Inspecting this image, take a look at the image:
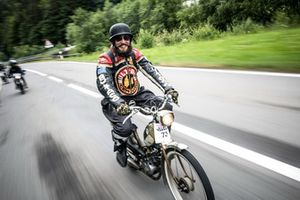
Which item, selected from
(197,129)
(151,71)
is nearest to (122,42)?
(151,71)

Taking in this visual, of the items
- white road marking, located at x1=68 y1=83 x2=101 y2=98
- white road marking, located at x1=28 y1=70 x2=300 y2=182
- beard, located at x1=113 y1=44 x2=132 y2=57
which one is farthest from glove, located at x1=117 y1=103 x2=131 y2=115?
white road marking, located at x1=68 y1=83 x2=101 y2=98

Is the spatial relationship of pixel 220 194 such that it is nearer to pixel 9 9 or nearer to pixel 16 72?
pixel 16 72

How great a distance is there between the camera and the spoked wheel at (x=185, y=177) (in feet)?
9.70

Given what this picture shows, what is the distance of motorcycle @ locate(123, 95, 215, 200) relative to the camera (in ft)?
9.87

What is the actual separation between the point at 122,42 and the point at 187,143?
2205 millimetres

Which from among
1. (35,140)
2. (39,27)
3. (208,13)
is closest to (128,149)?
(35,140)

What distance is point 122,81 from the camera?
158 inches

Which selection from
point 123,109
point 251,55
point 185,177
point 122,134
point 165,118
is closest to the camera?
point 165,118

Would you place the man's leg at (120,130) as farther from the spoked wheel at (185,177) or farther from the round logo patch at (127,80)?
the spoked wheel at (185,177)

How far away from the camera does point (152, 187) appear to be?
390 cm

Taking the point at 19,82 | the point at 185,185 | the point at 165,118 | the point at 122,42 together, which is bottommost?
the point at 19,82

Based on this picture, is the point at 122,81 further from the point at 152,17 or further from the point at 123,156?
the point at 152,17

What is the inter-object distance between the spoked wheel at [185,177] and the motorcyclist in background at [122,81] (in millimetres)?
678

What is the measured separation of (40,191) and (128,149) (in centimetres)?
137
